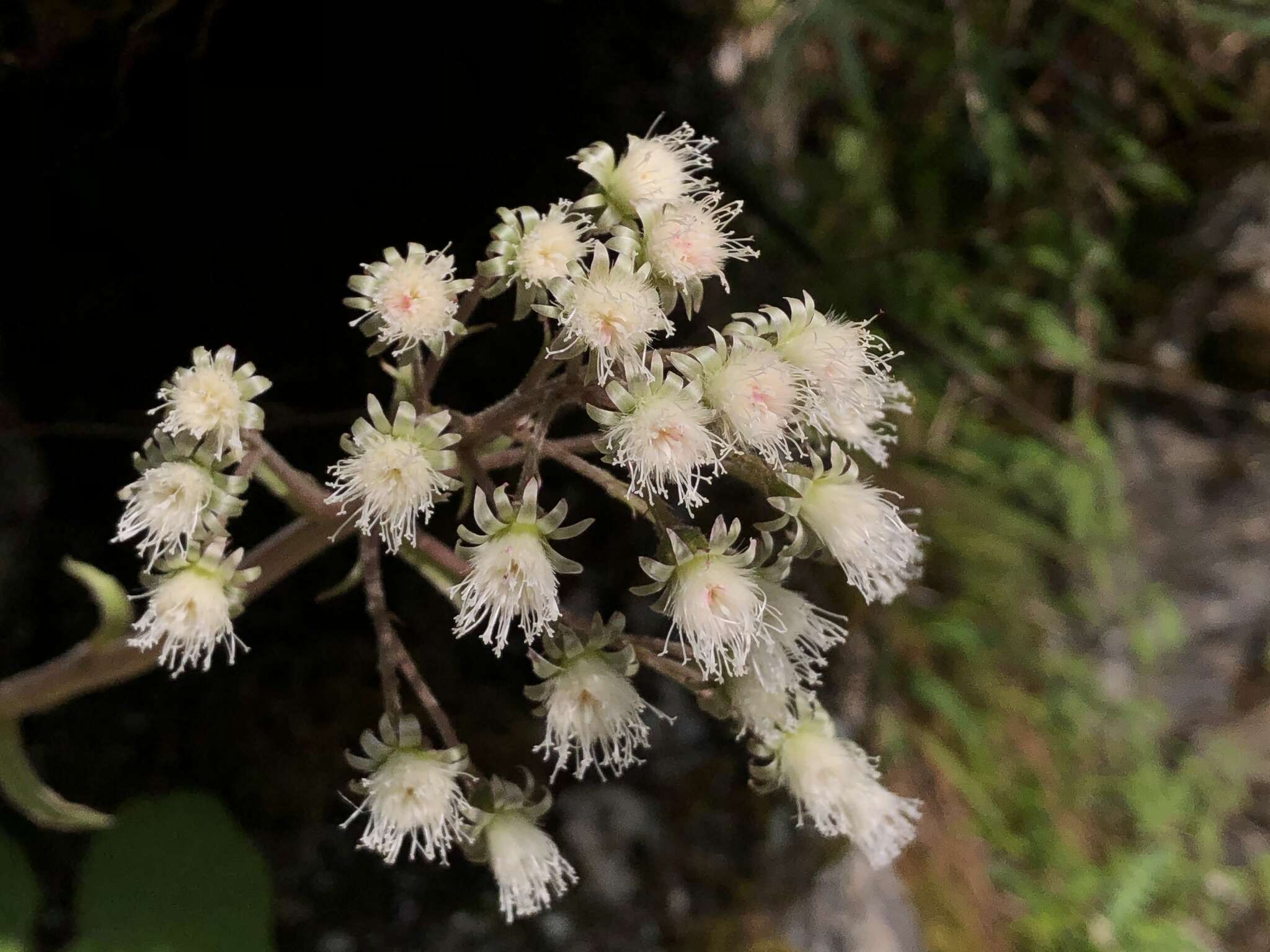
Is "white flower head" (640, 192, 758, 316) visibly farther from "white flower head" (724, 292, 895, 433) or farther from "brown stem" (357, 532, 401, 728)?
"brown stem" (357, 532, 401, 728)

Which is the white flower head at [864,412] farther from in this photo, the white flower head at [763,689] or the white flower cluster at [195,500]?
the white flower cluster at [195,500]

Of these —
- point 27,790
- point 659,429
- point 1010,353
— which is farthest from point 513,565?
point 1010,353

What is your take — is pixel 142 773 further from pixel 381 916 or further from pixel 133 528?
pixel 133 528

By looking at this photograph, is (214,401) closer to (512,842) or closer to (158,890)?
(512,842)

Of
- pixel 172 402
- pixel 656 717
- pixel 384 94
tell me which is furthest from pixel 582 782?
pixel 384 94

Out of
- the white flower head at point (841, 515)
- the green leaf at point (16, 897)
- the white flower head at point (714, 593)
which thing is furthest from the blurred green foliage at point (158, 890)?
the white flower head at point (841, 515)

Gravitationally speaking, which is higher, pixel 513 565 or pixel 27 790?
pixel 513 565
